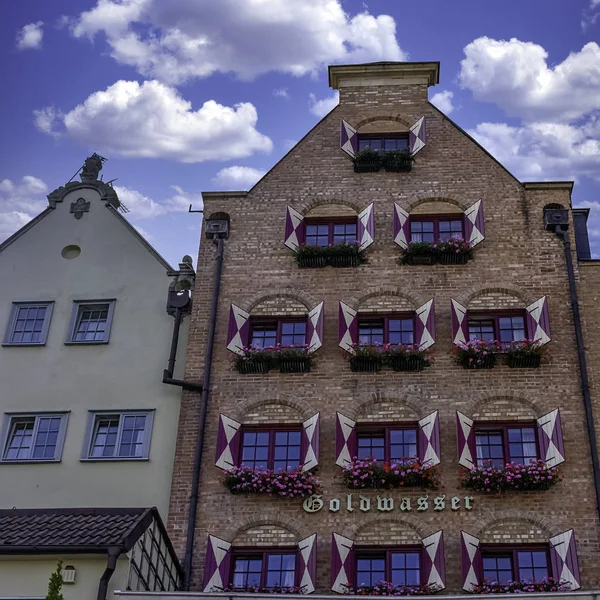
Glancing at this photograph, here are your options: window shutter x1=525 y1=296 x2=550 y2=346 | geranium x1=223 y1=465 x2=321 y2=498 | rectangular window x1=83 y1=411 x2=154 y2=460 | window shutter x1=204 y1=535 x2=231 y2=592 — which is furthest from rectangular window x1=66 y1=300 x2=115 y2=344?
window shutter x1=525 y1=296 x2=550 y2=346

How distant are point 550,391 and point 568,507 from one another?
9.64 feet

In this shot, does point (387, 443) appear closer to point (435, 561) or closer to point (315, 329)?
point (435, 561)

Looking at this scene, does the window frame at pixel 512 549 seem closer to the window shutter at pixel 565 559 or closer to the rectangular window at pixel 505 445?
the window shutter at pixel 565 559

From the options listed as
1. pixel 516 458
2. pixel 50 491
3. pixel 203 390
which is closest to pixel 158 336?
pixel 203 390

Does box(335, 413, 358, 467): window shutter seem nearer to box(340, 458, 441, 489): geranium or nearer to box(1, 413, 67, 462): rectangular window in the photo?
box(340, 458, 441, 489): geranium

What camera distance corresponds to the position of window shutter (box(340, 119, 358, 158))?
2797 cm

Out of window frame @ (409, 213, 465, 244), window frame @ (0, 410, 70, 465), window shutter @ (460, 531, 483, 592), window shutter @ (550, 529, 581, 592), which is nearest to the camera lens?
window shutter @ (550, 529, 581, 592)

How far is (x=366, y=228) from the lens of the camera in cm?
2622

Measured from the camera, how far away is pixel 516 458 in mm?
22734

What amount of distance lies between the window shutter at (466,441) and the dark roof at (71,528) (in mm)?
7123

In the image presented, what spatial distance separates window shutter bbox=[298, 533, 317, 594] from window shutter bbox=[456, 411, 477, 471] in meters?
3.84

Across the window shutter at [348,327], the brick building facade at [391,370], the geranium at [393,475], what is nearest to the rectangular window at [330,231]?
the brick building facade at [391,370]

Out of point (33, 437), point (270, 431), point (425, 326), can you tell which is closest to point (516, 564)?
point (425, 326)

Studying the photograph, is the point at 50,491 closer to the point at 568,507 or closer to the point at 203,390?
the point at 203,390
